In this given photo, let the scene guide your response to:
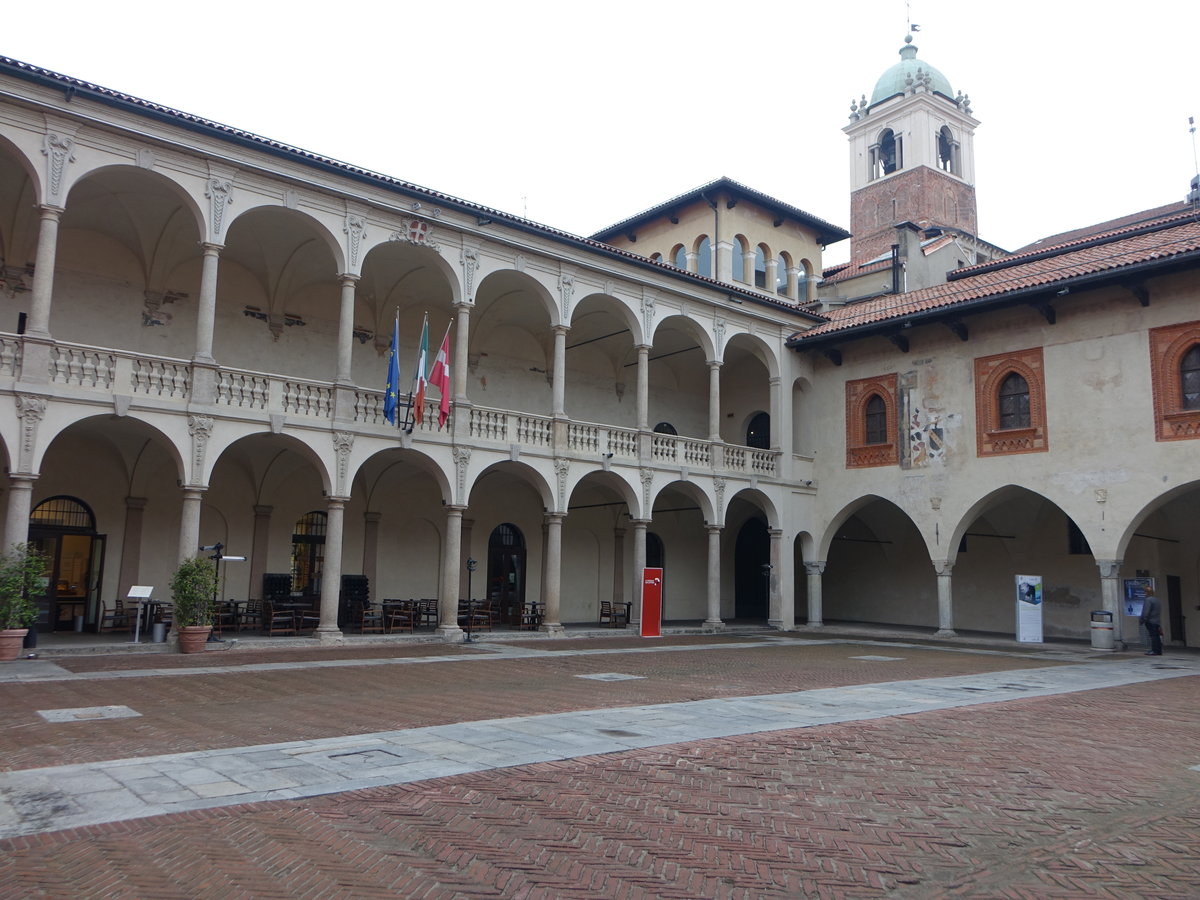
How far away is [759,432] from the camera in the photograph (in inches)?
1217

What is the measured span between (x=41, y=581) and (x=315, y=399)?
6.00 metres

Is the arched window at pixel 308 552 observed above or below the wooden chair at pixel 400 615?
above

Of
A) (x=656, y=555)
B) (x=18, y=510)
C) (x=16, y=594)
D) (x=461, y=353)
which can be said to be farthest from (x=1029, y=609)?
(x=18, y=510)

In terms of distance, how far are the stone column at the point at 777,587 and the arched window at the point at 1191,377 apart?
428 inches

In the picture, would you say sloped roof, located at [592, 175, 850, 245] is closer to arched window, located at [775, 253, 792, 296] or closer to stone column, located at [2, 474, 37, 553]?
arched window, located at [775, 253, 792, 296]

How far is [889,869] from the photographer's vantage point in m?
5.25

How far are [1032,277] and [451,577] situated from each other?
628 inches

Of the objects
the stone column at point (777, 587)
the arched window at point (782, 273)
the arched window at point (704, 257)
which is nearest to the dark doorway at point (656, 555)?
the stone column at point (777, 587)

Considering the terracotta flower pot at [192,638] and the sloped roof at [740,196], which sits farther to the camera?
the sloped roof at [740,196]

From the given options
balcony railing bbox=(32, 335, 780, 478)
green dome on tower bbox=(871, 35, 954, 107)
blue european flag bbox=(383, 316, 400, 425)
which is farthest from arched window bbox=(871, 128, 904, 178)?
blue european flag bbox=(383, 316, 400, 425)

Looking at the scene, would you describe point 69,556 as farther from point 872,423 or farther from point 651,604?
point 872,423

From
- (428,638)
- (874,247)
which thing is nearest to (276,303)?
(428,638)

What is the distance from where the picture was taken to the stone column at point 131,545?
19.6 m

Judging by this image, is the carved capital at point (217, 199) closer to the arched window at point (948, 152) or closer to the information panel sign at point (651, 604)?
the information panel sign at point (651, 604)
